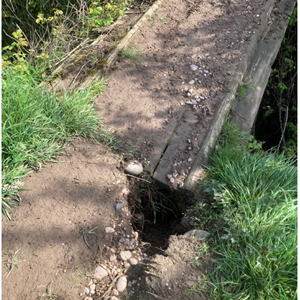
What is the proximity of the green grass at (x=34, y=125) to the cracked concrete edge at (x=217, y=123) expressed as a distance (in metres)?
0.85

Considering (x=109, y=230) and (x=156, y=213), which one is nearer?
(x=109, y=230)

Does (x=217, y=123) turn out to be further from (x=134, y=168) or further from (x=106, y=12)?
(x=106, y=12)

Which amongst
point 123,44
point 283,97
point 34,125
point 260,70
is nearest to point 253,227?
point 34,125

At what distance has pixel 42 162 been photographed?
274 cm

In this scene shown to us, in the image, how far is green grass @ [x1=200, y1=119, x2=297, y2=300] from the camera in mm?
2016

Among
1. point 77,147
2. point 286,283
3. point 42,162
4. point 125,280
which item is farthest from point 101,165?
point 286,283

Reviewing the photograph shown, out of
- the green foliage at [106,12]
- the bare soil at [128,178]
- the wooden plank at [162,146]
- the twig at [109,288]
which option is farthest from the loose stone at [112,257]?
the green foliage at [106,12]

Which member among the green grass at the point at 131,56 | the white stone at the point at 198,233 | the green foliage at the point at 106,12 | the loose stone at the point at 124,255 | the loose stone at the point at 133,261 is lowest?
the loose stone at the point at 133,261

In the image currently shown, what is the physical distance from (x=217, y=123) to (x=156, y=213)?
116cm

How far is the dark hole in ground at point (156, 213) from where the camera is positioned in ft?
9.04

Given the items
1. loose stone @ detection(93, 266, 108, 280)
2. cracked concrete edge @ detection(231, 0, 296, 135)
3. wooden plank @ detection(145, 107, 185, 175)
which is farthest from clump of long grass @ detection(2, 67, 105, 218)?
cracked concrete edge @ detection(231, 0, 296, 135)

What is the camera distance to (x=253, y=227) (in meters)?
2.23

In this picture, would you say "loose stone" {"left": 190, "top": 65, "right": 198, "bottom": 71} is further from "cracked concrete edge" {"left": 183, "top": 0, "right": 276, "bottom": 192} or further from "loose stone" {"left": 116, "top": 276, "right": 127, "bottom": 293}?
"loose stone" {"left": 116, "top": 276, "right": 127, "bottom": 293}

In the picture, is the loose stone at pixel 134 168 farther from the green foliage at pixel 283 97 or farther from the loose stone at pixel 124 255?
the green foliage at pixel 283 97
